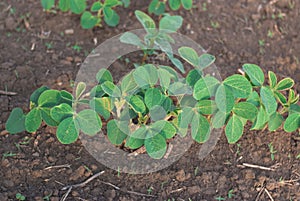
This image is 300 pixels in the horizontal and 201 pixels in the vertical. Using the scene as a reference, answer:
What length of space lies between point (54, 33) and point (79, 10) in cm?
20

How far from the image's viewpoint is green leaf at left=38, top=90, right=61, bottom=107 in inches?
80.5

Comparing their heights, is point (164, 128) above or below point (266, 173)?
above

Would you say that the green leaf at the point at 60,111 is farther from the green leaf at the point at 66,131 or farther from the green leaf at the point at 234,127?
the green leaf at the point at 234,127

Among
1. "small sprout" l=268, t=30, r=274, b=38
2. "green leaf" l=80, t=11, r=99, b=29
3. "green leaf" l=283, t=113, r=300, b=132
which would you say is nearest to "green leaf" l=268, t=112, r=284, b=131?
"green leaf" l=283, t=113, r=300, b=132

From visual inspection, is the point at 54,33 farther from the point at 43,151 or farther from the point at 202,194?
the point at 202,194

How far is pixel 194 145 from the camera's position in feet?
7.52

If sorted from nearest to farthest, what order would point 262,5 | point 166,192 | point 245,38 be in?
point 166,192, point 245,38, point 262,5

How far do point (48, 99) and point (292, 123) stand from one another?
3.00 feet

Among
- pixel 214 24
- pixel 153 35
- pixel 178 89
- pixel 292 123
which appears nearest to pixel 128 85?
pixel 178 89

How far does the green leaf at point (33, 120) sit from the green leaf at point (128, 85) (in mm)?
319

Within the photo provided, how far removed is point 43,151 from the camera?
2221 mm

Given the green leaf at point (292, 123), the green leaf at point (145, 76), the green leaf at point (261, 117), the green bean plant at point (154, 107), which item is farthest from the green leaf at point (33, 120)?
the green leaf at point (292, 123)

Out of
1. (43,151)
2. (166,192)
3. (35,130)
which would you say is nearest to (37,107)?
(35,130)

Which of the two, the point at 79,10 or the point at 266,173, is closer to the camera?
the point at 266,173
